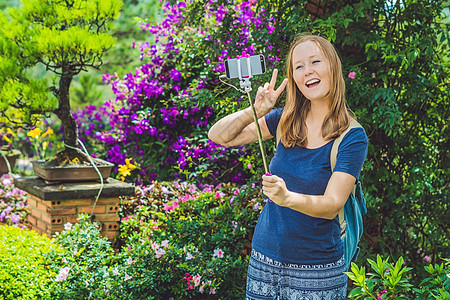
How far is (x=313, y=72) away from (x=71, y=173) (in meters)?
2.30

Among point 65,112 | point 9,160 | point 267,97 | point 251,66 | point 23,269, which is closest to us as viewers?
point 251,66

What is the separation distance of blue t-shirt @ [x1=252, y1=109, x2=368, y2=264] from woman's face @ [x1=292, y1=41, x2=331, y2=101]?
17 centimetres

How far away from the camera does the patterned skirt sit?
162 cm

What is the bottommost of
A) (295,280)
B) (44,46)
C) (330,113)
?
(295,280)

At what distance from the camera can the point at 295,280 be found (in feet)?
5.35

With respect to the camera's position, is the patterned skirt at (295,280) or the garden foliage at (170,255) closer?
the patterned skirt at (295,280)

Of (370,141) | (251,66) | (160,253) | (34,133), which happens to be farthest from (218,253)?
(34,133)

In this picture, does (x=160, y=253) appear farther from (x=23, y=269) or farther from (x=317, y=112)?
(x=317, y=112)

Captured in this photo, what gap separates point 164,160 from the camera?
476 centimetres

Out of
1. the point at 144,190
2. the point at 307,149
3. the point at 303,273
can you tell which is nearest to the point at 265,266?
the point at 303,273

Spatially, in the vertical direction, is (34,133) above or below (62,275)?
above

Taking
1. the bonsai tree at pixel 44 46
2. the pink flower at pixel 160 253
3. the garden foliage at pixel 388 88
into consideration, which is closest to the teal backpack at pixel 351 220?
the garden foliage at pixel 388 88

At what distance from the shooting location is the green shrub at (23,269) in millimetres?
2447

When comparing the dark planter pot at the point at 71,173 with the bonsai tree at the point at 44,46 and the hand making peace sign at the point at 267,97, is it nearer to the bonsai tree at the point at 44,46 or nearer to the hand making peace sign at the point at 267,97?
the bonsai tree at the point at 44,46
